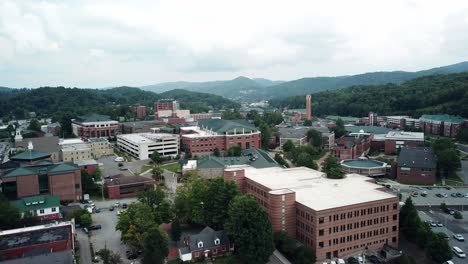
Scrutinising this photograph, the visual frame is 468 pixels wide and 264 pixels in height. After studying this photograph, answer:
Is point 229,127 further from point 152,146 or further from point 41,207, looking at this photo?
point 41,207

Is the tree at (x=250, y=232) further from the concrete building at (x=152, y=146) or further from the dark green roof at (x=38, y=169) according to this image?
the concrete building at (x=152, y=146)

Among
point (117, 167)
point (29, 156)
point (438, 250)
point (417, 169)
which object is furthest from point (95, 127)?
point (438, 250)

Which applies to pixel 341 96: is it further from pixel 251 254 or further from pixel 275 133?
pixel 251 254

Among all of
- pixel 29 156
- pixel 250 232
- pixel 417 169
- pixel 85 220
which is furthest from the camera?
pixel 417 169

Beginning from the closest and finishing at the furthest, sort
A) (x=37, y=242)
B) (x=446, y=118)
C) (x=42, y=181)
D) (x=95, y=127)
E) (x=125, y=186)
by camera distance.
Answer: (x=37, y=242) < (x=42, y=181) < (x=125, y=186) < (x=446, y=118) < (x=95, y=127)

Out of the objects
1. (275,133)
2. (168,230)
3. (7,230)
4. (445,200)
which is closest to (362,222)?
(168,230)

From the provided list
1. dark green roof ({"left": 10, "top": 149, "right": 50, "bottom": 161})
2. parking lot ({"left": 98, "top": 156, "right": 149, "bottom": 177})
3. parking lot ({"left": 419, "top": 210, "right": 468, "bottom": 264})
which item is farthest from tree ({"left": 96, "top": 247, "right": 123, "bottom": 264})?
parking lot ({"left": 98, "top": 156, "right": 149, "bottom": 177})

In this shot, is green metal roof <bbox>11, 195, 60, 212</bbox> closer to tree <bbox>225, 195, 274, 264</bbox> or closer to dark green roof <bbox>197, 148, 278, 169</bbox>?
dark green roof <bbox>197, 148, 278, 169</bbox>
